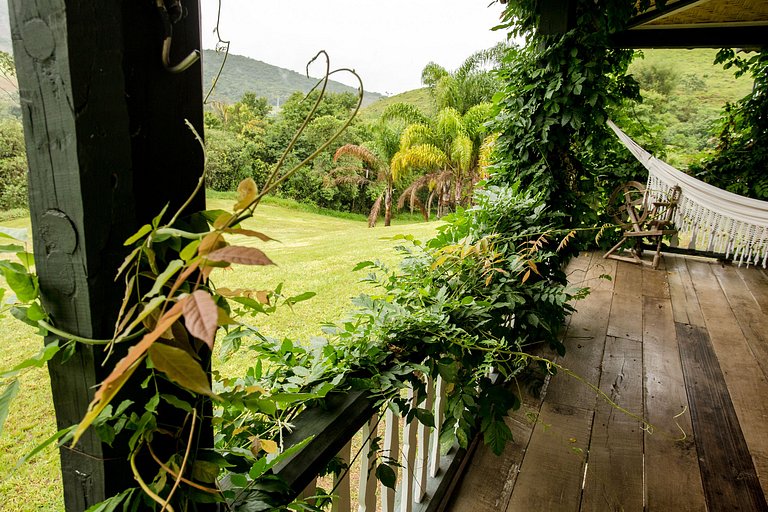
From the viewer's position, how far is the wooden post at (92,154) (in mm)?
374

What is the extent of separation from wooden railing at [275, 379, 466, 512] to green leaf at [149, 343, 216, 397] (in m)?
0.40

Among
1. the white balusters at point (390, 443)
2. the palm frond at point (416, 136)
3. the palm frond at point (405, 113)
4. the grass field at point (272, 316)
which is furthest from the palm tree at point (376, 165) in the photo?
the white balusters at point (390, 443)

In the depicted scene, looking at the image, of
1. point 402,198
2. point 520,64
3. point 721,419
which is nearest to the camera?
point 721,419

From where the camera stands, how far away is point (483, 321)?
116 centimetres

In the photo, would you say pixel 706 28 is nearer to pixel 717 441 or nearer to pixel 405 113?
pixel 717 441

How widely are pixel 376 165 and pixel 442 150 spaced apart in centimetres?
203

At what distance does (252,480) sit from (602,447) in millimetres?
1472

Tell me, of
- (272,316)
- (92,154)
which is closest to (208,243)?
(92,154)

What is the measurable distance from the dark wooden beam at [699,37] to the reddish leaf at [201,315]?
4.12 m

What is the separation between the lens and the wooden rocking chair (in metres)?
3.70

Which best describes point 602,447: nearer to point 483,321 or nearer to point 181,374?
point 483,321

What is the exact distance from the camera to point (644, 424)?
5.72ft

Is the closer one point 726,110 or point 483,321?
point 483,321

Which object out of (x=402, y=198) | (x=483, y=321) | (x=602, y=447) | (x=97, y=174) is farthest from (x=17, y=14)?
(x=402, y=198)
